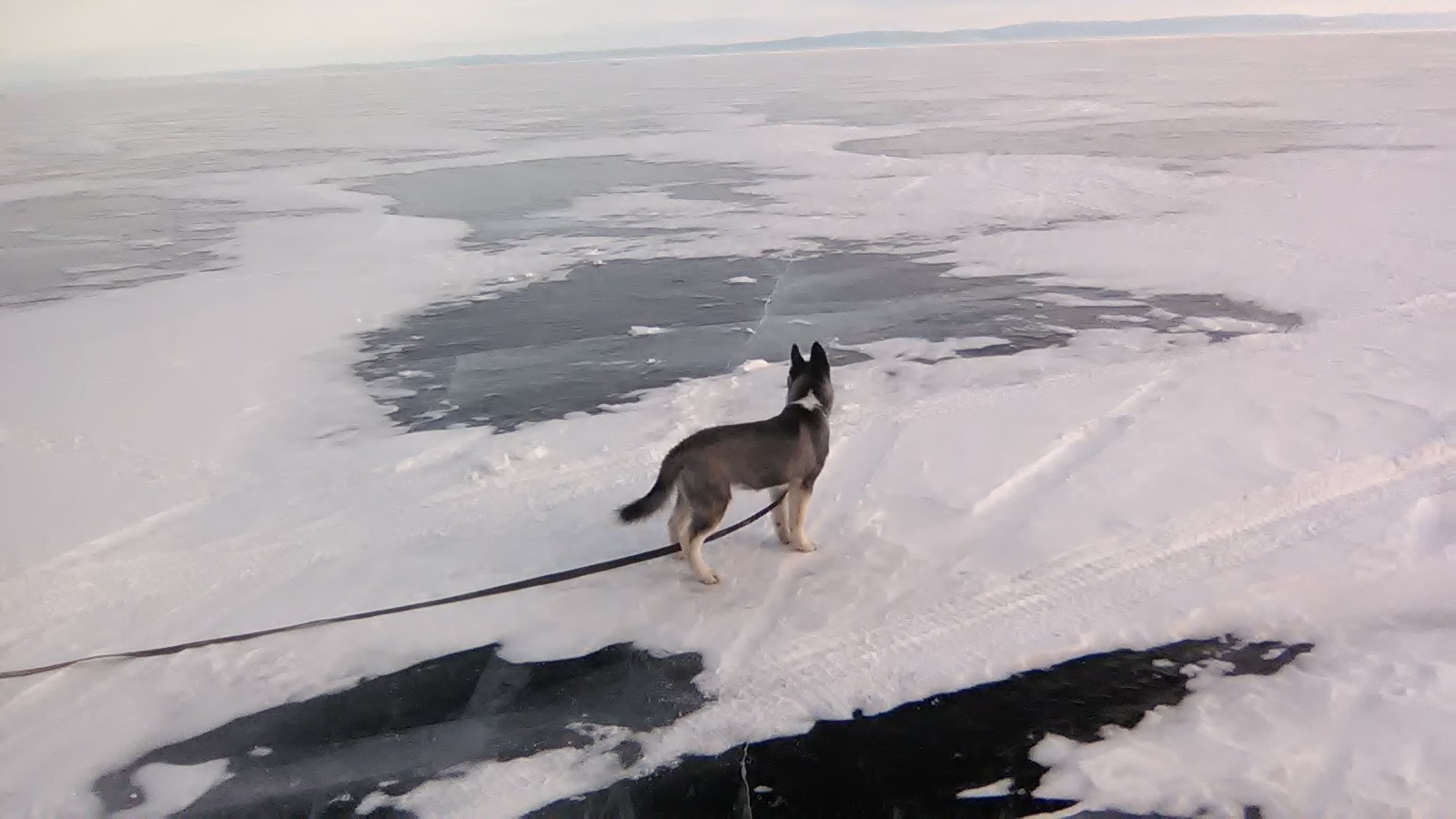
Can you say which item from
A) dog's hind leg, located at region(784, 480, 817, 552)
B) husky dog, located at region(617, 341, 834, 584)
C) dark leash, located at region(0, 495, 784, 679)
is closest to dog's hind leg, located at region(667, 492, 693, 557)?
husky dog, located at region(617, 341, 834, 584)

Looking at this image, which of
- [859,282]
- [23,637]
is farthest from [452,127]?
[23,637]

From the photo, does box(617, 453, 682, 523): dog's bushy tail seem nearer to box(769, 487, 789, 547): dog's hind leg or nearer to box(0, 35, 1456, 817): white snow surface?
box(0, 35, 1456, 817): white snow surface

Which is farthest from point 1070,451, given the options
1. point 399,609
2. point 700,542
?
point 399,609

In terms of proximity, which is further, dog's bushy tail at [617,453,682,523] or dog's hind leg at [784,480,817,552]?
dog's hind leg at [784,480,817,552]

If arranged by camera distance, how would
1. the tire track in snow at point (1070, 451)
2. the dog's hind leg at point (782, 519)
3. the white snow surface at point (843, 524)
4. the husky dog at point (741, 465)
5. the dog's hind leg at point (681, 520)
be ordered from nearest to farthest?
the white snow surface at point (843, 524), the husky dog at point (741, 465), the dog's hind leg at point (681, 520), the dog's hind leg at point (782, 519), the tire track in snow at point (1070, 451)

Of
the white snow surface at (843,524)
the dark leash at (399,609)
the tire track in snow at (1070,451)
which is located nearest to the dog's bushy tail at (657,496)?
the dark leash at (399,609)

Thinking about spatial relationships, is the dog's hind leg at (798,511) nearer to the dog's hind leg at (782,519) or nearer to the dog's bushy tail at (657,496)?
the dog's hind leg at (782,519)
